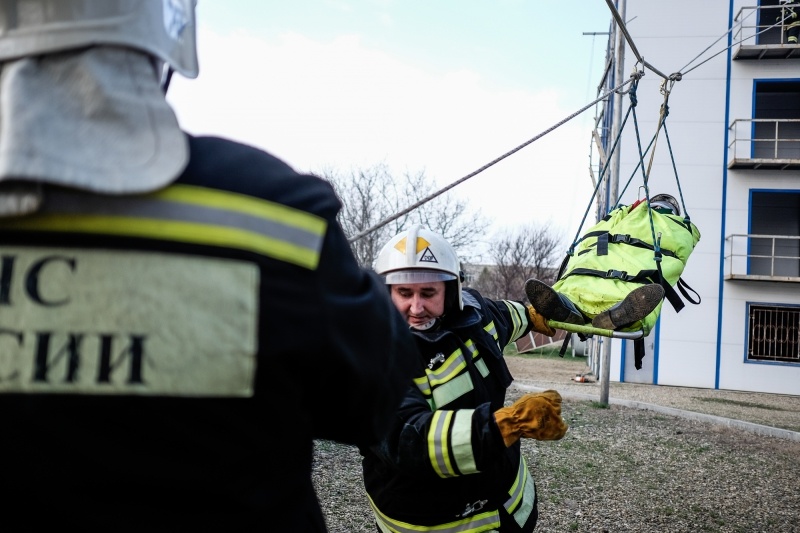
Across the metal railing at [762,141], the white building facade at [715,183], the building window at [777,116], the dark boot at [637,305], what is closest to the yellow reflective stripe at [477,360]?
the dark boot at [637,305]

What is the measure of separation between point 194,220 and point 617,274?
3.15 meters

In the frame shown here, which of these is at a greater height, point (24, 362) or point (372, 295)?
point (372, 295)

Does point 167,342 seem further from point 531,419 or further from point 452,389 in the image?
point 452,389

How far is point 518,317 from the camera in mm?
3254

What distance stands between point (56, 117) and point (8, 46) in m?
0.13

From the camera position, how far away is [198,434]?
34.9 inches

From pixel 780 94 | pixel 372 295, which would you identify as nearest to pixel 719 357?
pixel 780 94

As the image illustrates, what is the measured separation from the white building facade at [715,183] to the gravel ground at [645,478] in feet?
18.1

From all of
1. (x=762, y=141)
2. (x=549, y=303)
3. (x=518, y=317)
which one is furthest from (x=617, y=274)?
(x=762, y=141)

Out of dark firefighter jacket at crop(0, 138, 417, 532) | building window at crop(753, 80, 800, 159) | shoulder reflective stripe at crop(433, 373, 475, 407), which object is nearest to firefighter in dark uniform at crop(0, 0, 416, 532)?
dark firefighter jacket at crop(0, 138, 417, 532)

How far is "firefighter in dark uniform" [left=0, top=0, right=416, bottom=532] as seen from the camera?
82cm

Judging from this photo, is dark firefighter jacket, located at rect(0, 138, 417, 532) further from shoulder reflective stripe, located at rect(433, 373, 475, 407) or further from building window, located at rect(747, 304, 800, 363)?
building window, located at rect(747, 304, 800, 363)

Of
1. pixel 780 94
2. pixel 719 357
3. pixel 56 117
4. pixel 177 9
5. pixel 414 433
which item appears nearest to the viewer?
pixel 56 117

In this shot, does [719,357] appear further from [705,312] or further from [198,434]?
[198,434]
